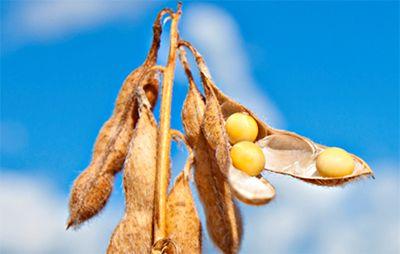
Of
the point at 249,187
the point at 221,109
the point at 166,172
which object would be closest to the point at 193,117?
the point at 221,109

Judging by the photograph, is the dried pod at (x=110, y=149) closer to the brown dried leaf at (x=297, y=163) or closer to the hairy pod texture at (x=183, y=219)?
the hairy pod texture at (x=183, y=219)

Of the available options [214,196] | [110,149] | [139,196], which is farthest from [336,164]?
[110,149]

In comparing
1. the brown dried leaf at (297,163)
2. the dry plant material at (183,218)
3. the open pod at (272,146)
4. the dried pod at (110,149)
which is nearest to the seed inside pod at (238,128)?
the open pod at (272,146)

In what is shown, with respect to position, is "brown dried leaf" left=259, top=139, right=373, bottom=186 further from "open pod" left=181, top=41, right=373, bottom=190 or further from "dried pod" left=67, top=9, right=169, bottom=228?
"dried pod" left=67, top=9, right=169, bottom=228

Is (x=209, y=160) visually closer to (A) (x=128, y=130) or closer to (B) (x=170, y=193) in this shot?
(B) (x=170, y=193)

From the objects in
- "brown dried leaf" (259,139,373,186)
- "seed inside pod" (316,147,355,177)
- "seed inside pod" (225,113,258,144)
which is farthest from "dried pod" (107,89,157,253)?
"seed inside pod" (316,147,355,177)

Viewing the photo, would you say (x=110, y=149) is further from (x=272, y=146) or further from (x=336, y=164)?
(x=336, y=164)

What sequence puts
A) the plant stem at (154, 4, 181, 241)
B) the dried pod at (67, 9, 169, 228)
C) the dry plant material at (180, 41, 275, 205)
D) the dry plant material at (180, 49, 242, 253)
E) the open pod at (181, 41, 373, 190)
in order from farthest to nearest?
1. the dried pod at (67, 9, 169, 228)
2. the dry plant material at (180, 49, 242, 253)
3. the open pod at (181, 41, 373, 190)
4. the plant stem at (154, 4, 181, 241)
5. the dry plant material at (180, 41, 275, 205)
